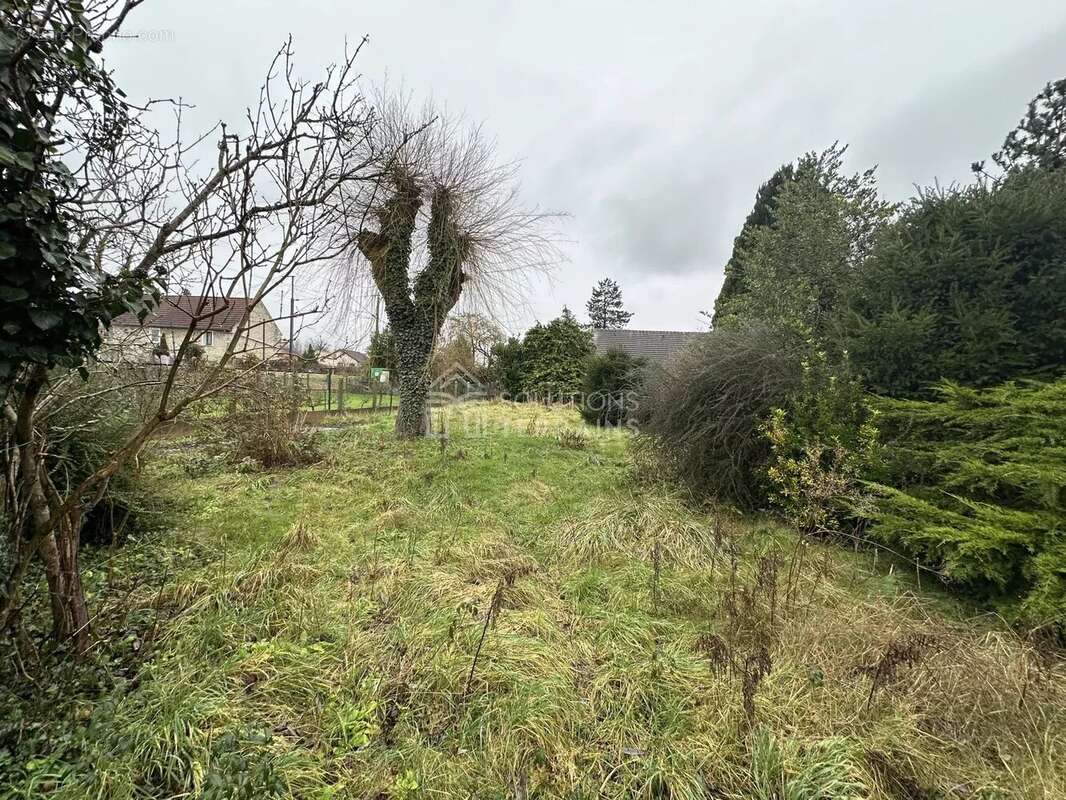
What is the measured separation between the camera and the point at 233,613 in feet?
7.70

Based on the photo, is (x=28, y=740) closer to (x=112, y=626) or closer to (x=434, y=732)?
(x=112, y=626)

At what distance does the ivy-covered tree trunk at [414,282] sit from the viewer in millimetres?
7234

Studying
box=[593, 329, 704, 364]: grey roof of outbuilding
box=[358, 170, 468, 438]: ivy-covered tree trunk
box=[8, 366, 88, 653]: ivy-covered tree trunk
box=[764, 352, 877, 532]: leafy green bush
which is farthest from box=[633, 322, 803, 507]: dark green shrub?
box=[593, 329, 704, 364]: grey roof of outbuilding

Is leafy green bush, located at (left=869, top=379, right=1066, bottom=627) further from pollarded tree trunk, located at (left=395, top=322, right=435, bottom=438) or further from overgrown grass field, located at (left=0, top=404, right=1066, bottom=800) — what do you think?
pollarded tree trunk, located at (left=395, top=322, right=435, bottom=438)

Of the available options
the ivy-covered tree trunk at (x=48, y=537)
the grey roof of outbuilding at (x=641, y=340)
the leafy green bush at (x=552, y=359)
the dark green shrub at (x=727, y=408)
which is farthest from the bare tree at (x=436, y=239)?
the grey roof of outbuilding at (x=641, y=340)

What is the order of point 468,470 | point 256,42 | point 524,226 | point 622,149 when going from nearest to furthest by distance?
point 256,42, point 468,470, point 524,226, point 622,149

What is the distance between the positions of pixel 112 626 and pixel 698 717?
3.02 meters

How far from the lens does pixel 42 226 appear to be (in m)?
1.26

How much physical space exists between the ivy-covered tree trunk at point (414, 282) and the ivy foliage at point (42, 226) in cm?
570

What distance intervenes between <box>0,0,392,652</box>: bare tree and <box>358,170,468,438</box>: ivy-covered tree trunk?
191 inches

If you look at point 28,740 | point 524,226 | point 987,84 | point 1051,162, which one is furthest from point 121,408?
point 1051,162

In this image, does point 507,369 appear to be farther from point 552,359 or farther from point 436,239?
point 436,239

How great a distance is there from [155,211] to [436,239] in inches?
208

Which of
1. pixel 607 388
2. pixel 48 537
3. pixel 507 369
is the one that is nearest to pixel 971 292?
pixel 48 537
